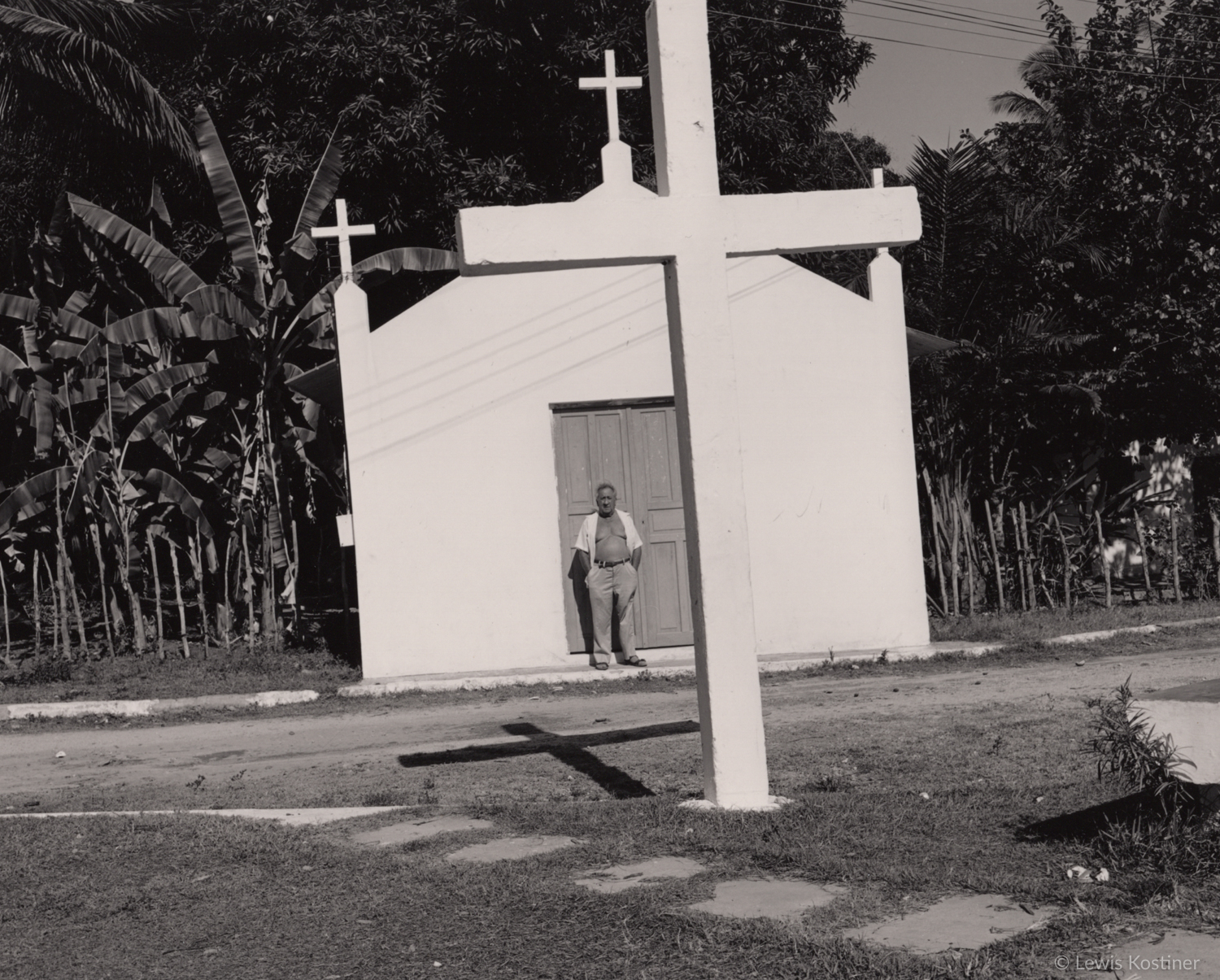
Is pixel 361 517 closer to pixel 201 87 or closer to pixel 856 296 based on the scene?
pixel 856 296

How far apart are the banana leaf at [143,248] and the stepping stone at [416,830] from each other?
387 inches

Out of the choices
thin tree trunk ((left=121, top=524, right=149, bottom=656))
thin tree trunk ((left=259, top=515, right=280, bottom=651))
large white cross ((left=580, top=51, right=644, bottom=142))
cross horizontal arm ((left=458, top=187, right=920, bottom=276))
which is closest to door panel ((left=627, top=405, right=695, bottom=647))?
large white cross ((left=580, top=51, right=644, bottom=142))

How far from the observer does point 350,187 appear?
17.4m

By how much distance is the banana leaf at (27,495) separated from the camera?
14008 mm

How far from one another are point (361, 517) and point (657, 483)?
8.62 ft

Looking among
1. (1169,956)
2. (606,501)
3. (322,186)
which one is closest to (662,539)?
(606,501)

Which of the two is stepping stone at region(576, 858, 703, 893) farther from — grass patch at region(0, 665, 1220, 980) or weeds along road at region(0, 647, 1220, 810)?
weeds along road at region(0, 647, 1220, 810)

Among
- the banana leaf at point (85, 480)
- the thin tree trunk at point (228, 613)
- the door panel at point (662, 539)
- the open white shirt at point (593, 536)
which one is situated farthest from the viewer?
the banana leaf at point (85, 480)

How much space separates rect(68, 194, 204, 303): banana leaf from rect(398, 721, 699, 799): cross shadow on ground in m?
7.50

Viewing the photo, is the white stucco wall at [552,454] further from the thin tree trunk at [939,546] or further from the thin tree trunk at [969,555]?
the thin tree trunk at [969,555]

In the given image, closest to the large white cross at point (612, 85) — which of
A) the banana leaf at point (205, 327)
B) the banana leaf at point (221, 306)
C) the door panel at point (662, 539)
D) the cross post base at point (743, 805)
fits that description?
the door panel at point (662, 539)

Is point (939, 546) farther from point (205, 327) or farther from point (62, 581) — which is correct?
point (62, 581)

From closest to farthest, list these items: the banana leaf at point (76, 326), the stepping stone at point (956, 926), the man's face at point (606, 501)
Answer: the stepping stone at point (956, 926) < the man's face at point (606, 501) < the banana leaf at point (76, 326)

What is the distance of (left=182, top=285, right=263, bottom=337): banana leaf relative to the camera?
13578mm
